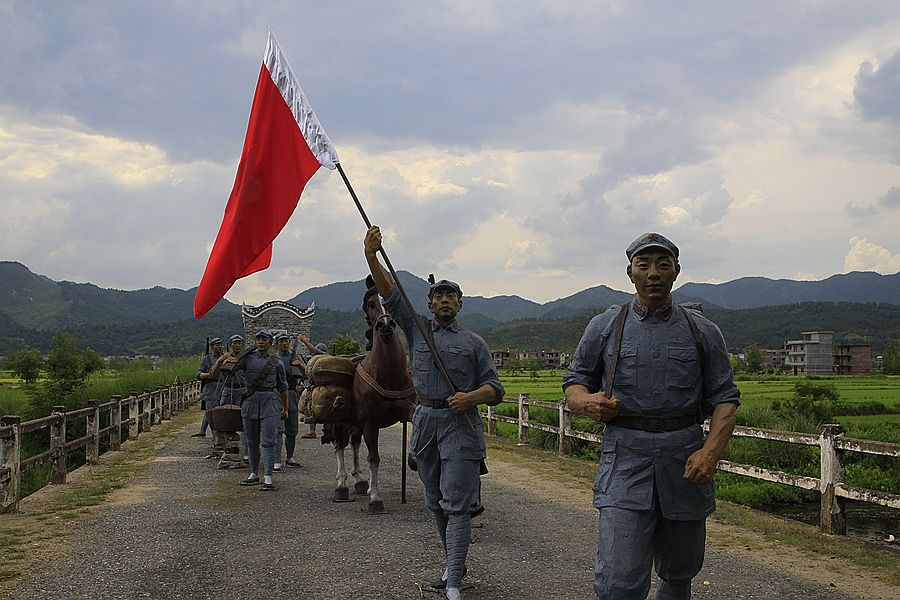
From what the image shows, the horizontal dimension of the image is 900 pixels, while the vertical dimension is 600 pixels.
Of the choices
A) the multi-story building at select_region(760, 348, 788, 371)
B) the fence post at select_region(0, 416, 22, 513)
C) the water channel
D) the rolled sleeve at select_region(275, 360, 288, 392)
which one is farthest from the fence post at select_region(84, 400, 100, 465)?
the multi-story building at select_region(760, 348, 788, 371)

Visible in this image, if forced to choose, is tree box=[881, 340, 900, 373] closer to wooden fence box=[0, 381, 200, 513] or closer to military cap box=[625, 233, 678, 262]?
wooden fence box=[0, 381, 200, 513]

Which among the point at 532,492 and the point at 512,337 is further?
the point at 512,337

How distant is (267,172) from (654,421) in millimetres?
4343

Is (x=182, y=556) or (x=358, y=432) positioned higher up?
(x=358, y=432)

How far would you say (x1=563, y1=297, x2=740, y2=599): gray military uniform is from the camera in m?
3.92

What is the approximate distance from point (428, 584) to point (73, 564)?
9.53ft

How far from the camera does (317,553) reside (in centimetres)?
712

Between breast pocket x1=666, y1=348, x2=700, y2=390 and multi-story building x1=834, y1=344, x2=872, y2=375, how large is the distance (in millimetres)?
79600

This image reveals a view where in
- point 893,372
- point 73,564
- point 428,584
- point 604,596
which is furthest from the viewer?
point 893,372

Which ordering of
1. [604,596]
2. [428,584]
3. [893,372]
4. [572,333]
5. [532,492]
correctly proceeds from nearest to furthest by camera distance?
1. [604,596]
2. [428,584]
3. [532,492]
4. [893,372]
5. [572,333]

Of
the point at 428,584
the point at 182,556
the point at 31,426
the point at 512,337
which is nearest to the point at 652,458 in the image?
the point at 428,584

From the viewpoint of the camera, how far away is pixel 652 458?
13.0 feet

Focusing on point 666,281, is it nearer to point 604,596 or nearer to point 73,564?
point 604,596

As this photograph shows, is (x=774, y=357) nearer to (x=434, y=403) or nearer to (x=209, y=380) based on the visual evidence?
(x=209, y=380)
